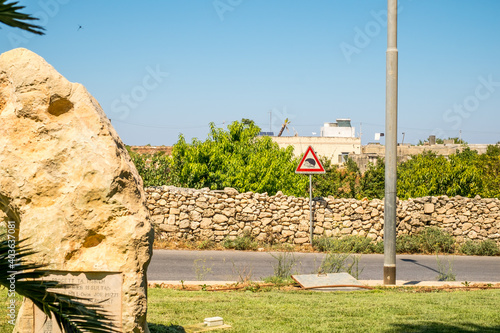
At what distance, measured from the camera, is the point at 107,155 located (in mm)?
4914

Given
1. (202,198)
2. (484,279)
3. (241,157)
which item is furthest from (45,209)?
(241,157)

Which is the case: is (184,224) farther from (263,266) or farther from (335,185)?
(335,185)

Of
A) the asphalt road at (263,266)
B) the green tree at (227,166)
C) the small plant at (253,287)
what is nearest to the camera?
the small plant at (253,287)

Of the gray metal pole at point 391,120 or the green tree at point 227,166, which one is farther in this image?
the green tree at point 227,166

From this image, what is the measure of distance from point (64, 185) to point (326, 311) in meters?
4.45

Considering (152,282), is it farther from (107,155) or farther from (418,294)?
(107,155)

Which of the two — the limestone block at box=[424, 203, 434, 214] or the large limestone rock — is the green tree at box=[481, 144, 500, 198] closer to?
the limestone block at box=[424, 203, 434, 214]

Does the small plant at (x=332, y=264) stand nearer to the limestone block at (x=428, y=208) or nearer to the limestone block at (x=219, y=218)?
the limestone block at (x=219, y=218)

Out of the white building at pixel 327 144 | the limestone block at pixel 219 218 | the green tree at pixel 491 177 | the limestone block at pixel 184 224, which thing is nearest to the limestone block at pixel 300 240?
the limestone block at pixel 219 218

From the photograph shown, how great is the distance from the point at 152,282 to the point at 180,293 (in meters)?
1.36

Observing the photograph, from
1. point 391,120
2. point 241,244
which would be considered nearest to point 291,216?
point 241,244

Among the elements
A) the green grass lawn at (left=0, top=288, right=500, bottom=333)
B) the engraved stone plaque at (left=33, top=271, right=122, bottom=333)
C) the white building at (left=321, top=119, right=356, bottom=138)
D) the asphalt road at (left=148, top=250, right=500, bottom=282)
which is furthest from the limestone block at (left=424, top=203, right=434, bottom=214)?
the white building at (left=321, top=119, right=356, bottom=138)

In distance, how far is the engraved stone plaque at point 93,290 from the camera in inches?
185

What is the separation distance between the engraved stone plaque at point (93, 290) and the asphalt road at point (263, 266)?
586cm
